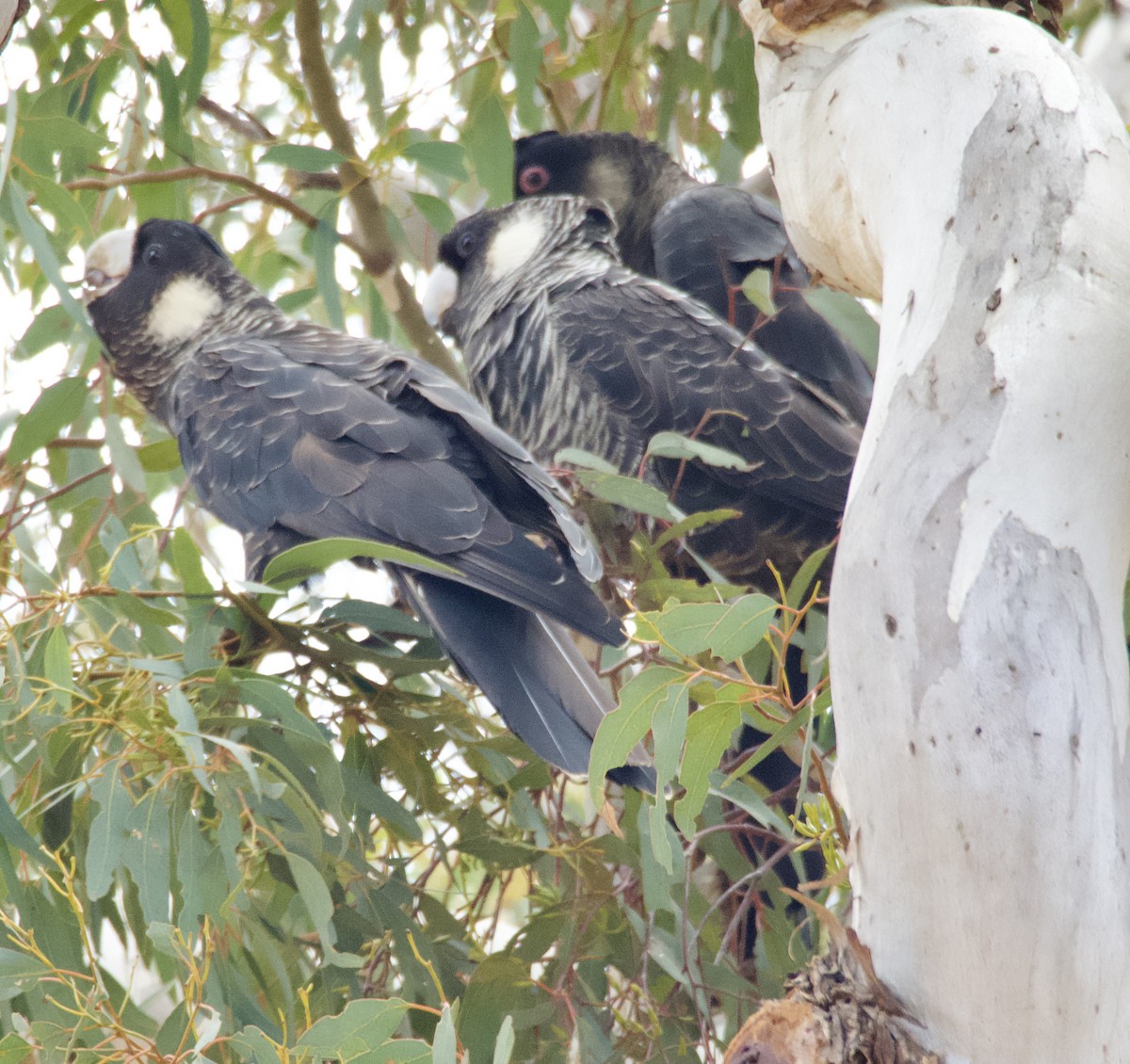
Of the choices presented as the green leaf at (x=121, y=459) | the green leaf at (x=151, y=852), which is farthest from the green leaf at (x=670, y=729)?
the green leaf at (x=121, y=459)

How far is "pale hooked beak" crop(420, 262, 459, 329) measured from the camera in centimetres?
202

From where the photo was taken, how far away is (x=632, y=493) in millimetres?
1305

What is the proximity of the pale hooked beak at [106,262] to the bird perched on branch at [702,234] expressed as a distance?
0.68 m

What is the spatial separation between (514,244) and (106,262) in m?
0.60

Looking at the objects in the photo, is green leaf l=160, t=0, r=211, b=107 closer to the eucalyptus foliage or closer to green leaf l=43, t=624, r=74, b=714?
the eucalyptus foliage

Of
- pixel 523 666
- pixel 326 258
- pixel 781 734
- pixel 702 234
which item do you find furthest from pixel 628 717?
pixel 702 234

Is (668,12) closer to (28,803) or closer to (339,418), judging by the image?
(339,418)

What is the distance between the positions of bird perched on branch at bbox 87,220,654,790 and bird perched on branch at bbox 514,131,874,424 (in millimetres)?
517

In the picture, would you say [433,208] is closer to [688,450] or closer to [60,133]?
[60,133]

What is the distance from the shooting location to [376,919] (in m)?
1.21

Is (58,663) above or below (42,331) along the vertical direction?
below

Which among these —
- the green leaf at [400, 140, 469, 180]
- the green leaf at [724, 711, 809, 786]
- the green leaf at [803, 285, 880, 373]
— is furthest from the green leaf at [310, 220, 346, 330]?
the green leaf at [724, 711, 809, 786]

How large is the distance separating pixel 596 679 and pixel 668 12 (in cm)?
105

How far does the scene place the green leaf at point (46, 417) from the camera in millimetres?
1518
